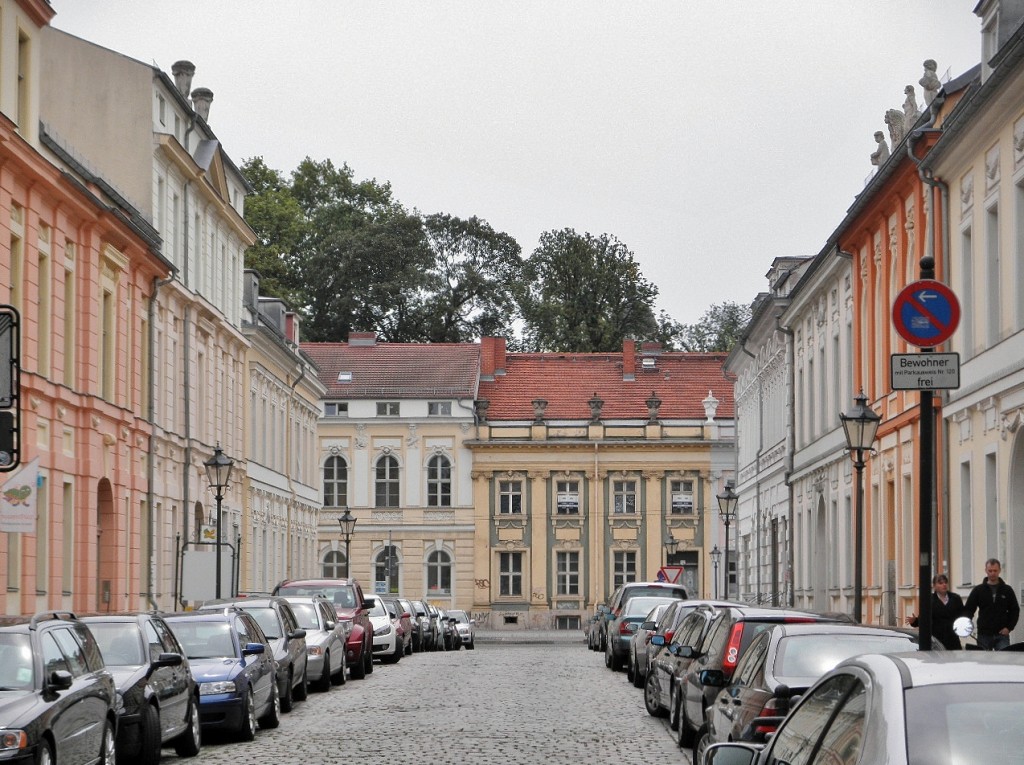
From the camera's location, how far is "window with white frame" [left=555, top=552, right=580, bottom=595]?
3287 inches

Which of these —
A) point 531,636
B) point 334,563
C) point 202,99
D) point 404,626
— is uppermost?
point 202,99

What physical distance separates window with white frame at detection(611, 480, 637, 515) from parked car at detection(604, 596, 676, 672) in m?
46.4

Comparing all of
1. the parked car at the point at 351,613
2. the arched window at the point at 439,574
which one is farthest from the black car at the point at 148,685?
the arched window at the point at 439,574

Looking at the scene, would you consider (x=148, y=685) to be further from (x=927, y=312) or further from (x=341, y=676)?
(x=341, y=676)

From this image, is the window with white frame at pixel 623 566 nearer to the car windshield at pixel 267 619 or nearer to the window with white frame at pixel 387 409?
the window with white frame at pixel 387 409

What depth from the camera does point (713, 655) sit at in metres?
16.4

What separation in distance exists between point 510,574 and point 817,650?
233 feet

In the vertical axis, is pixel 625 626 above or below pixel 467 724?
above

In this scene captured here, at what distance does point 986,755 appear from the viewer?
5.27 metres

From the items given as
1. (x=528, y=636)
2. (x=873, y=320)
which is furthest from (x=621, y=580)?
(x=873, y=320)

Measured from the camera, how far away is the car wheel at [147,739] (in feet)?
50.7

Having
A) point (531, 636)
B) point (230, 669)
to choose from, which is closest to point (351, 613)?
point (230, 669)

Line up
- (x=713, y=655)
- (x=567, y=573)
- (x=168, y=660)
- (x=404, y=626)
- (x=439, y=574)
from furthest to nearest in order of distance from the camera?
1. (x=567, y=573)
2. (x=439, y=574)
3. (x=404, y=626)
4. (x=168, y=660)
5. (x=713, y=655)

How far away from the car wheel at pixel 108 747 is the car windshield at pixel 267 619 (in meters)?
9.89
